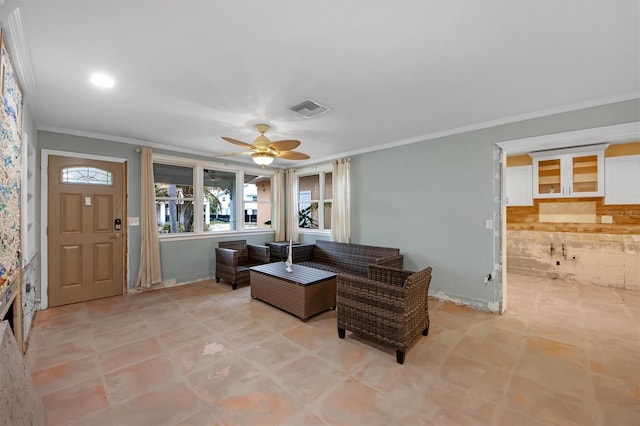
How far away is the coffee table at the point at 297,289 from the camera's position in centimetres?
333

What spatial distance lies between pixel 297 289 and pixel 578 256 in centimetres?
532

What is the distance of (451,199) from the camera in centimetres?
401

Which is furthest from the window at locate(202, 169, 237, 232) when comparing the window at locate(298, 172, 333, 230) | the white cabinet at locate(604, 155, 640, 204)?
the white cabinet at locate(604, 155, 640, 204)

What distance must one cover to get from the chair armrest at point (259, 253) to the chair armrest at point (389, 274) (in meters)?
2.29

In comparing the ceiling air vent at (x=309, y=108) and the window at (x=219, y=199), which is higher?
the ceiling air vent at (x=309, y=108)

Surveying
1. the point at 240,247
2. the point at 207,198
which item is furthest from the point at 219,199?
the point at 240,247

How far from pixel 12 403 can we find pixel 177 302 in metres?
2.71

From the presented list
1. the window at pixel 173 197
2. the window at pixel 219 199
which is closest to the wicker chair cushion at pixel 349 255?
the window at pixel 219 199

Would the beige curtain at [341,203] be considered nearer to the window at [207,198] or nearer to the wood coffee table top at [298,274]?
the wood coffee table top at [298,274]

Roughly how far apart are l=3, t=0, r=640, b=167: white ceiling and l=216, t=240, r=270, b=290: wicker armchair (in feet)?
7.55

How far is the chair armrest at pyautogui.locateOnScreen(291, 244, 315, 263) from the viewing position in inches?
196

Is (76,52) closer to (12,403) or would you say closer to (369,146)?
(12,403)

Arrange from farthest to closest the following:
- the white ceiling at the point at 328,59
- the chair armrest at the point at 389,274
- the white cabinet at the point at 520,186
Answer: the white cabinet at the point at 520,186 < the chair armrest at the point at 389,274 < the white ceiling at the point at 328,59

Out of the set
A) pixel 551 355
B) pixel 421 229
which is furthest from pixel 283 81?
pixel 551 355
